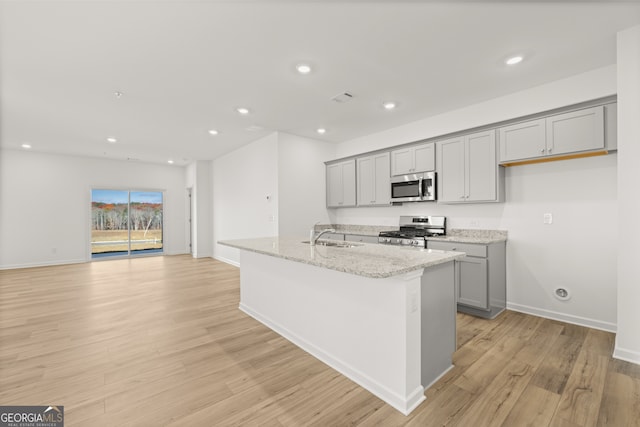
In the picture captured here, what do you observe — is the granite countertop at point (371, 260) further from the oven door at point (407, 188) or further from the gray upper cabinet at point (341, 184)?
the gray upper cabinet at point (341, 184)

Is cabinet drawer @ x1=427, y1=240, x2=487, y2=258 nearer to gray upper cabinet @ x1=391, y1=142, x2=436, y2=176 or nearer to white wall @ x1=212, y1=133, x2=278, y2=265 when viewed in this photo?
gray upper cabinet @ x1=391, y1=142, x2=436, y2=176

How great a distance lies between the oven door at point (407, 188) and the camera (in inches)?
164

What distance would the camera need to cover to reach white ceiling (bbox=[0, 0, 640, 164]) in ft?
6.64

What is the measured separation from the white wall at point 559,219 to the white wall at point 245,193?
10.6 feet

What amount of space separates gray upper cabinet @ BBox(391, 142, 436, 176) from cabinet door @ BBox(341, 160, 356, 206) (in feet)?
2.77

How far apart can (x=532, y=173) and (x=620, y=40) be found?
4.60 feet

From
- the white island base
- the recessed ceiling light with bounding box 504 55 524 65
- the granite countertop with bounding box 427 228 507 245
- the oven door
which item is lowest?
the white island base

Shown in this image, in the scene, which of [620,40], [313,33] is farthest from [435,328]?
[620,40]

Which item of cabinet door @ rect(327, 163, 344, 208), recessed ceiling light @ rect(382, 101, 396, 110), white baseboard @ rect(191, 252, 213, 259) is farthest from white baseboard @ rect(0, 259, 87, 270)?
recessed ceiling light @ rect(382, 101, 396, 110)

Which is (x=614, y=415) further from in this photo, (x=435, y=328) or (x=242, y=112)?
(x=242, y=112)

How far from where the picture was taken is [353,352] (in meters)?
2.08

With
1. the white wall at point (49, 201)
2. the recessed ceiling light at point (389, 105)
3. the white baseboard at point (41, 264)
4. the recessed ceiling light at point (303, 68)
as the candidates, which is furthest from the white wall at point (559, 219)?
the white baseboard at point (41, 264)

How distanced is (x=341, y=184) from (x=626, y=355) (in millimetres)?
4140

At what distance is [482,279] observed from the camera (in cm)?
315
